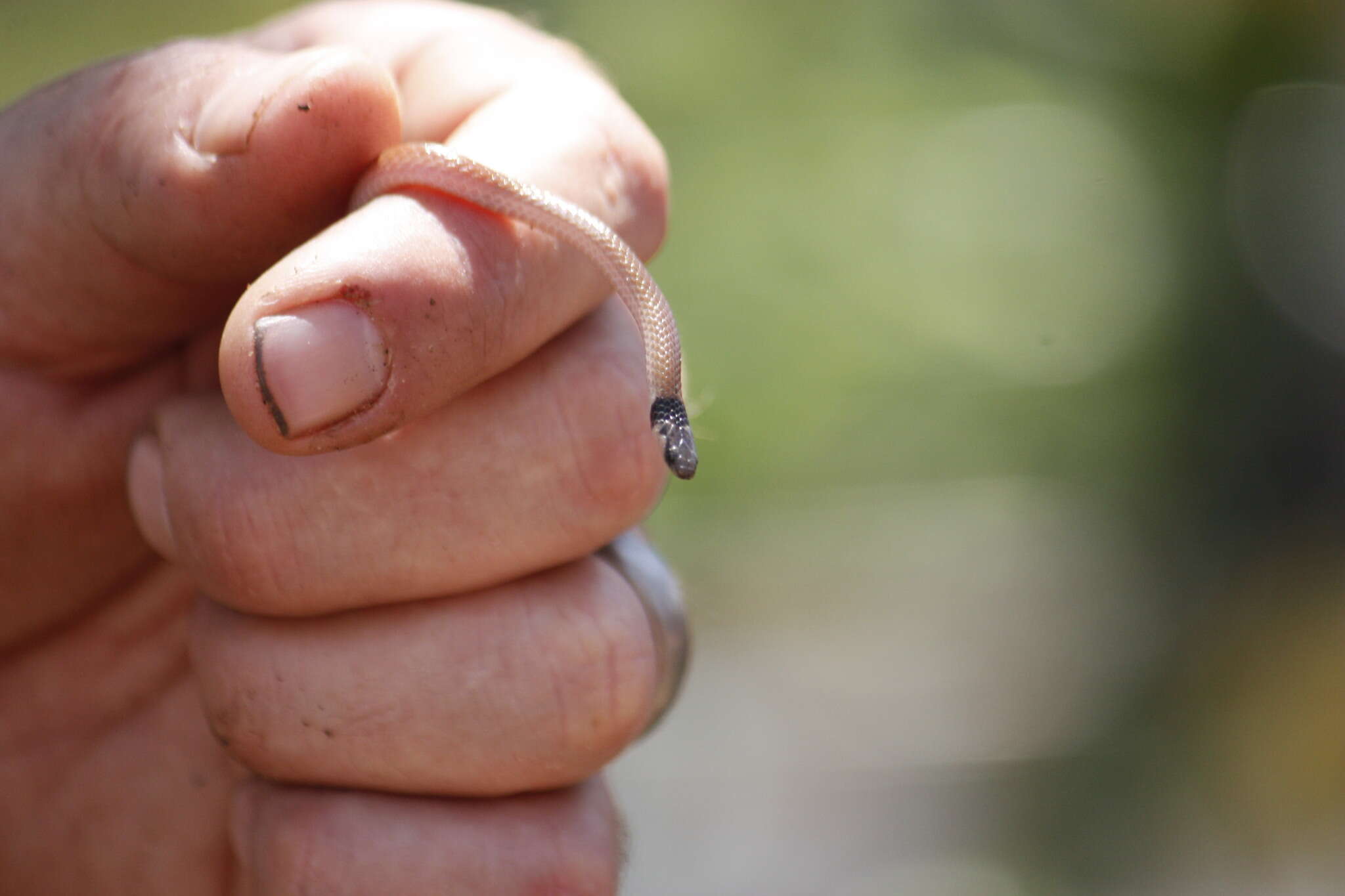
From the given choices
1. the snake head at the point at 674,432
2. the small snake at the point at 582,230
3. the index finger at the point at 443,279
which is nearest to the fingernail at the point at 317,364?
the index finger at the point at 443,279

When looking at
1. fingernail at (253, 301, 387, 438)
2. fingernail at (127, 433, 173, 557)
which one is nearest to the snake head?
fingernail at (253, 301, 387, 438)

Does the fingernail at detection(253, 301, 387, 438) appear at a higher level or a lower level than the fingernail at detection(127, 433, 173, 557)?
higher

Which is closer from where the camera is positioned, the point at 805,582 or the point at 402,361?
the point at 402,361

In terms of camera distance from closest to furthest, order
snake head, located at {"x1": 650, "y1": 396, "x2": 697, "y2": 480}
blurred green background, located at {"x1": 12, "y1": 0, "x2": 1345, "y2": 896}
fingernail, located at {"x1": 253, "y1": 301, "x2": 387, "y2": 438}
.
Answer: fingernail, located at {"x1": 253, "y1": 301, "x2": 387, "y2": 438} → snake head, located at {"x1": 650, "y1": 396, "x2": 697, "y2": 480} → blurred green background, located at {"x1": 12, "y1": 0, "x2": 1345, "y2": 896}

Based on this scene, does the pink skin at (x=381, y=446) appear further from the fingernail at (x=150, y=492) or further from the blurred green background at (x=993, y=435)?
the blurred green background at (x=993, y=435)

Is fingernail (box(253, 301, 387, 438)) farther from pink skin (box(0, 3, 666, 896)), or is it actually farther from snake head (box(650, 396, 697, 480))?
snake head (box(650, 396, 697, 480))

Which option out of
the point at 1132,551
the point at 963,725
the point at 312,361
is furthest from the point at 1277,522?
the point at 312,361

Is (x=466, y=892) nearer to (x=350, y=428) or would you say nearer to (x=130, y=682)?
(x=350, y=428)
